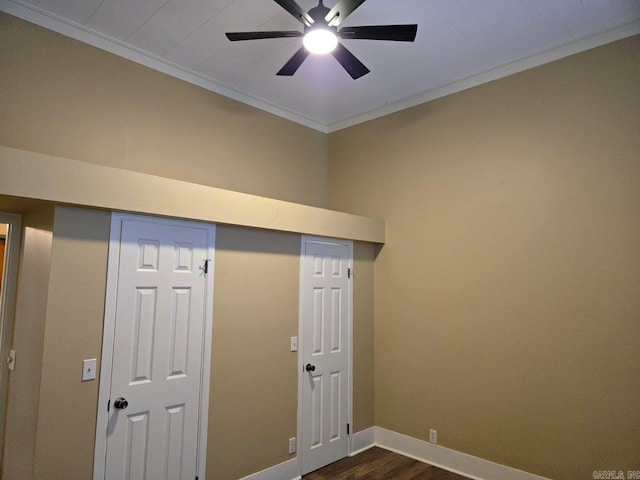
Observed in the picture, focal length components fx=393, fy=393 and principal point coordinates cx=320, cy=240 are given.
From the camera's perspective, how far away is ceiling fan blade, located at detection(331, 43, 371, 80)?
258 centimetres

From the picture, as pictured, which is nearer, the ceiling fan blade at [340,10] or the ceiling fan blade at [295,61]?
the ceiling fan blade at [340,10]

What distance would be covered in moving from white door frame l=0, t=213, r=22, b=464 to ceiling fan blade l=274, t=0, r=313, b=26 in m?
2.34

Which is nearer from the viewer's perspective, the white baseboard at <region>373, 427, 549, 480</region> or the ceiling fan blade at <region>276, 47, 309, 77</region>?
the ceiling fan blade at <region>276, 47, 309, 77</region>

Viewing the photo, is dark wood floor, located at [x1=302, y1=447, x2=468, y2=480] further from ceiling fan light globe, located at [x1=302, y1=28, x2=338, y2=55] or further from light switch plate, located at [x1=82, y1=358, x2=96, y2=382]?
ceiling fan light globe, located at [x1=302, y1=28, x2=338, y2=55]

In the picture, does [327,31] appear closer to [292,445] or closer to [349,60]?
[349,60]

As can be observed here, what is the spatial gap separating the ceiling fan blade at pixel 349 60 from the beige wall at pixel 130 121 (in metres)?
1.53

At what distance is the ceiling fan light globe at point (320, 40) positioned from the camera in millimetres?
2342

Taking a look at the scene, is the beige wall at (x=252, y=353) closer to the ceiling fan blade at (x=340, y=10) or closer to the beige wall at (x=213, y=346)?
the beige wall at (x=213, y=346)

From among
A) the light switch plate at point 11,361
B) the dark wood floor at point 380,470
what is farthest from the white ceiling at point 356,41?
the dark wood floor at point 380,470

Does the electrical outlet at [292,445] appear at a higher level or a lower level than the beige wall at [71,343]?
lower

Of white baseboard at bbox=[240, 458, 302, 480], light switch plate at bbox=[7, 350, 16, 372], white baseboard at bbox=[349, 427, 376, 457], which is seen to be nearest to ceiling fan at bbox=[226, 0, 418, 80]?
light switch plate at bbox=[7, 350, 16, 372]

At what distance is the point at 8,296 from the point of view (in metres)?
2.85

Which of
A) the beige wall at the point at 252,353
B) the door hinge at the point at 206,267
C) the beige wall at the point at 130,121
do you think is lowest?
the beige wall at the point at 252,353

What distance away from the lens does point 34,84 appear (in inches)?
107
